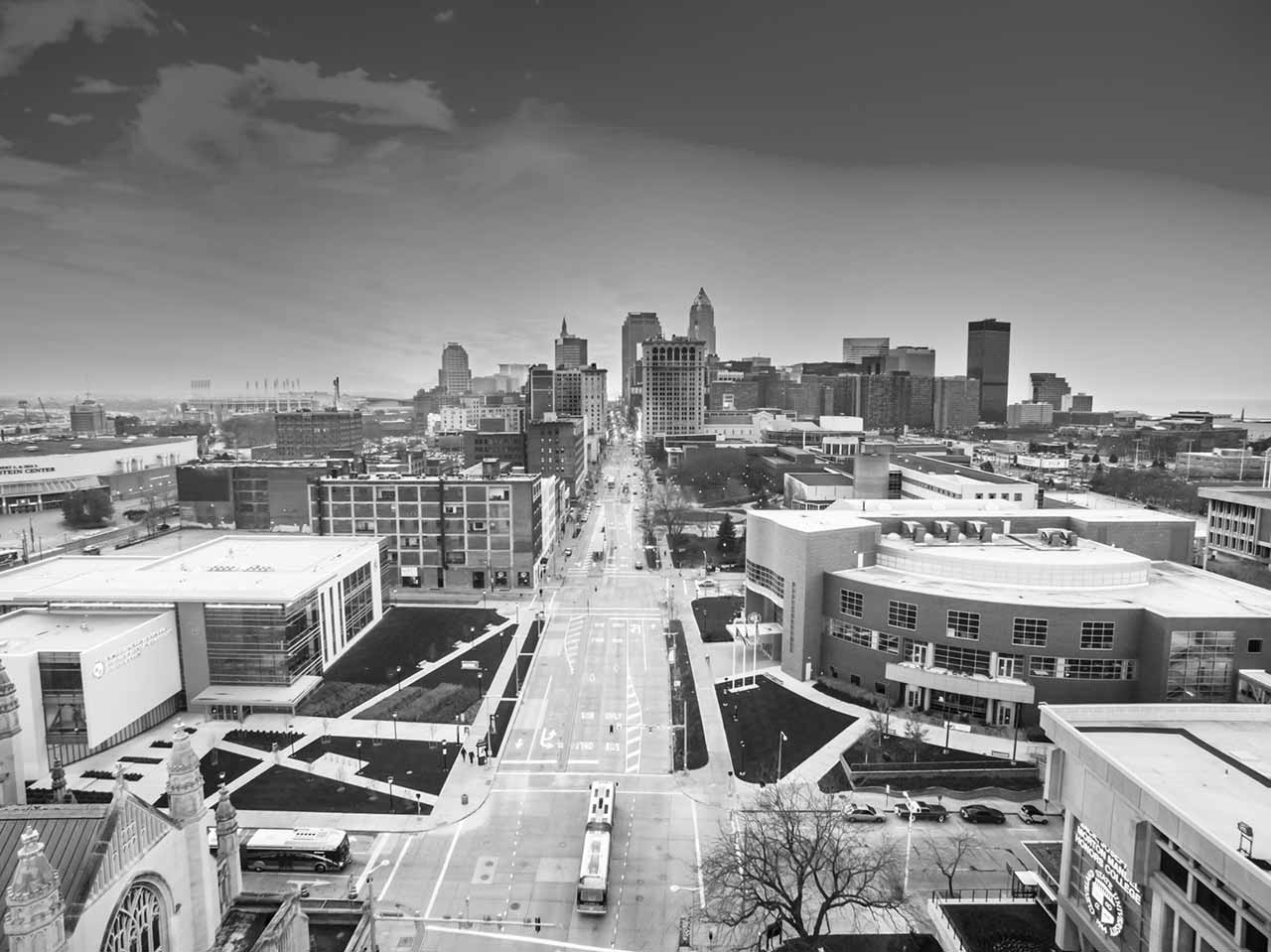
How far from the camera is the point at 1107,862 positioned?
29.5m

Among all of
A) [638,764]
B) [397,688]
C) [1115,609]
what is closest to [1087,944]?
[638,764]

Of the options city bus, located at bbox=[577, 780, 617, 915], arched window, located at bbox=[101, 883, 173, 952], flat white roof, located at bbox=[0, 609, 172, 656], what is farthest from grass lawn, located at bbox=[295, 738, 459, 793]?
arched window, located at bbox=[101, 883, 173, 952]

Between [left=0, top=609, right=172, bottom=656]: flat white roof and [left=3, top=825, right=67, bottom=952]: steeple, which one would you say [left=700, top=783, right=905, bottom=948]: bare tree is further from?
[left=0, top=609, right=172, bottom=656]: flat white roof

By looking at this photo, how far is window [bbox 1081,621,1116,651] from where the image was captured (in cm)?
5697

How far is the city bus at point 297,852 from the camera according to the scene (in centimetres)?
3978

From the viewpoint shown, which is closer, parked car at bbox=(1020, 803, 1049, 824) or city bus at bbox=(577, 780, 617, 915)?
city bus at bbox=(577, 780, 617, 915)

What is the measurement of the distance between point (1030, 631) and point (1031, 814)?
16015mm

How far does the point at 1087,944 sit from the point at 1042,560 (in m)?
37.4

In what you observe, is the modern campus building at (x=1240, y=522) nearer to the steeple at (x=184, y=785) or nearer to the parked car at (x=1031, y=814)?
the parked car at (x=1031, y=814)

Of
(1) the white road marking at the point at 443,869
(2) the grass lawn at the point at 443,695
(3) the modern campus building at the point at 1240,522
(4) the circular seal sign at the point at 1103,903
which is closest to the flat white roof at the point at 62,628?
(2) the grass lawn at the point at 443,695

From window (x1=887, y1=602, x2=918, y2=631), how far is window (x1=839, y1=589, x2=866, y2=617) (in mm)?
2527

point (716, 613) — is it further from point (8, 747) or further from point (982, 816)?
point (8, 747)

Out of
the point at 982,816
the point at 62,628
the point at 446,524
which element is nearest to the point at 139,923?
the point at 982,816

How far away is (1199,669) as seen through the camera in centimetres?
5488
